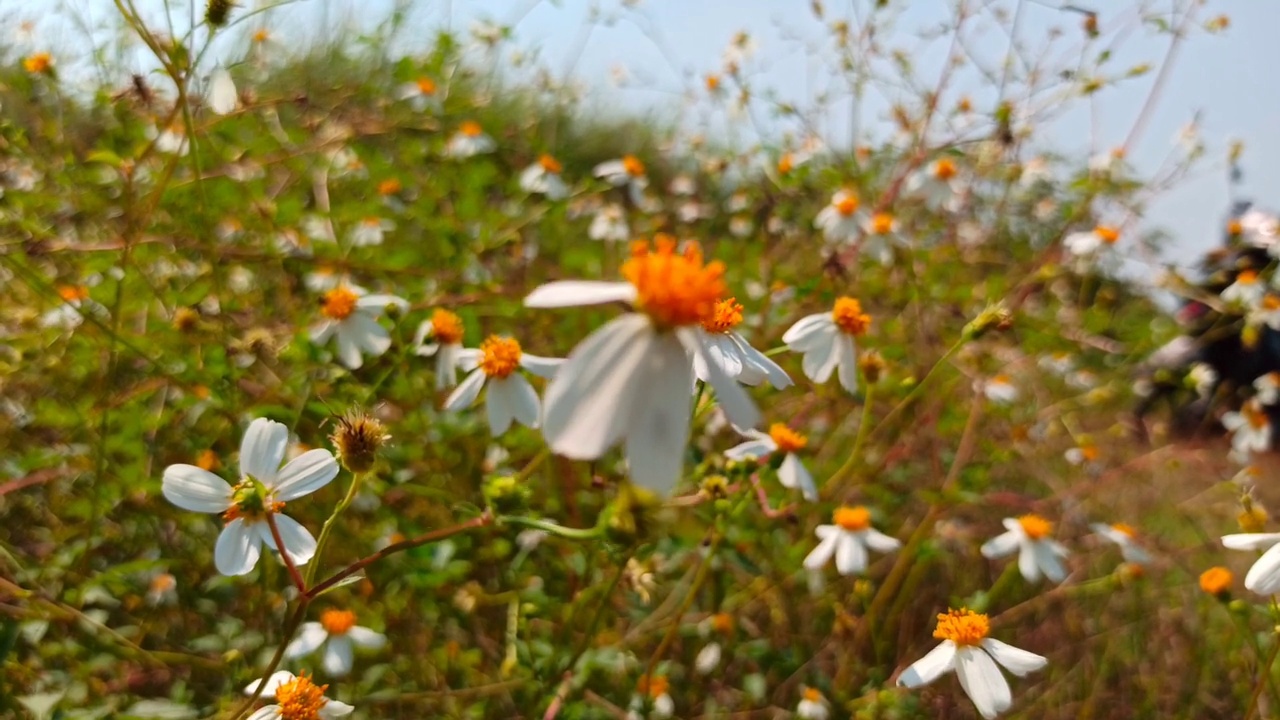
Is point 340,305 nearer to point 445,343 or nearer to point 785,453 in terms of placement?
point 445,343

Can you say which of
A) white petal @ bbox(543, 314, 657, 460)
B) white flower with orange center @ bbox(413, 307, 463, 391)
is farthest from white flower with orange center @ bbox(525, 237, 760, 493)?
white flower with orange center @ bbox(413, 307, 463, 391)

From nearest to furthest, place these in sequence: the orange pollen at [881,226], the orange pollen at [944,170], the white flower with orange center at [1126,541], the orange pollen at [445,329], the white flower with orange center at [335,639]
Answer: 1. the white flower with orange center at [335,639]
2. the orange pollen at [445,329]
3. the white flower with orange center at [1126,541]
4. the orange pollen at [881,226]
5. the orange pollen at [944,170]

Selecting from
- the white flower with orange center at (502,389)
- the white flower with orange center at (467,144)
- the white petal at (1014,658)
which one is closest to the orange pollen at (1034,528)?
the white petal at (1014,658)

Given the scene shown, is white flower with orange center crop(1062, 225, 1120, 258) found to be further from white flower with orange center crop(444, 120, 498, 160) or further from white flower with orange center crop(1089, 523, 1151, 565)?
white flower with orange center crop(444, 120, 498, 160)

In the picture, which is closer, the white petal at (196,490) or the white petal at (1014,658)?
the white petal at (196,490)

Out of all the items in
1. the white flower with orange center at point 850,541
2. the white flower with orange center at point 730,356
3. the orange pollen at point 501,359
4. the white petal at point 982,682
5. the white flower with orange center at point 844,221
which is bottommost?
the white flower with orange center at point 850,541

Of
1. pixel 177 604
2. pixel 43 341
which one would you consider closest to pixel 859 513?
pixel 177 604

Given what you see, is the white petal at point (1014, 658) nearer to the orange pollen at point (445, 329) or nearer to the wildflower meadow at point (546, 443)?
the wildflower meadow at point (546, 443)
